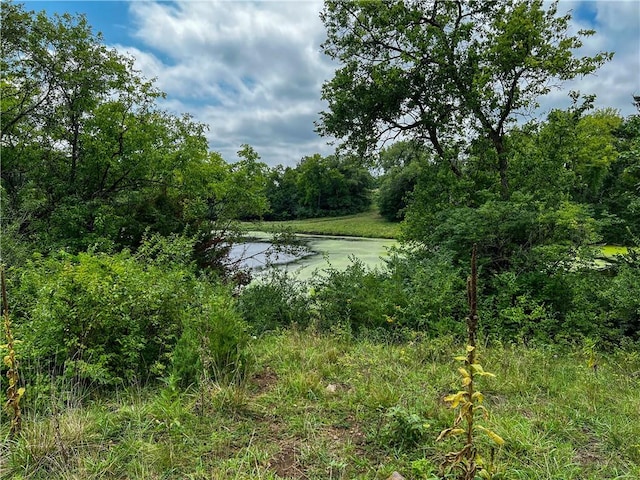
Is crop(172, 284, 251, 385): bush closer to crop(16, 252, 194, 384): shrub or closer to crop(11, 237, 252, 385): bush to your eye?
crop(11, 237, 252, 385): bush

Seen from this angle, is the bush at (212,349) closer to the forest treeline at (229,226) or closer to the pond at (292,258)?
the forest treeline at (229,226)

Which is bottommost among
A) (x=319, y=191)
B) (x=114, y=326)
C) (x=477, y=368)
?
(x=114, y=326)

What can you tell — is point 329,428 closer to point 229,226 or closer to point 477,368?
point 477,368

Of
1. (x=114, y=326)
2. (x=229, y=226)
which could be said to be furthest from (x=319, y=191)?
(x=114, y=326)

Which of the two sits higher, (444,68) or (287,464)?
(444,68)

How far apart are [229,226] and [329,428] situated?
686 centimetres

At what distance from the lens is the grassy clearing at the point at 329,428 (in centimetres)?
188

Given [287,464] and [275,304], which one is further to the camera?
[275,304]

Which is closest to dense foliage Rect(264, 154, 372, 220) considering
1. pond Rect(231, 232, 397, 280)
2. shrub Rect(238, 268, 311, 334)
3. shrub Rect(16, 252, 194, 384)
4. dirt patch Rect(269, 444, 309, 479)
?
pond Rect(231, 232, 397, 280)

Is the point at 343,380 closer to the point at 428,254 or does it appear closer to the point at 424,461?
the point at 424,461

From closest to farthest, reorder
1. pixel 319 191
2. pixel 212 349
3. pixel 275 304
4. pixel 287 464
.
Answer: pixel 287 464
pixel 212 349
pixel 275 304
pixel 319 191

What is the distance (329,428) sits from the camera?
227cm

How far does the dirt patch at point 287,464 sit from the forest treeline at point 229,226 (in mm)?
958

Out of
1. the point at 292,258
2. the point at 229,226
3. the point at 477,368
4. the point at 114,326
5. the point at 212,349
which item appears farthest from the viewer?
the point at 292,258
